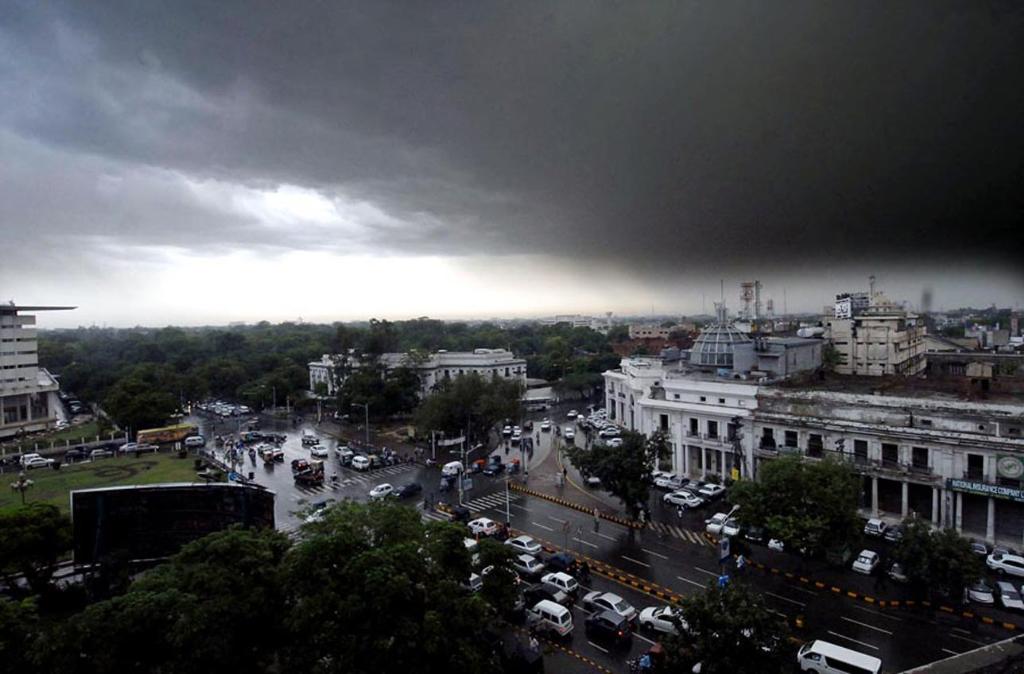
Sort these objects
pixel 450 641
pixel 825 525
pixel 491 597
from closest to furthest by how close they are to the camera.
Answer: pixel 450 641
pixel 491 597
pixel 825 525

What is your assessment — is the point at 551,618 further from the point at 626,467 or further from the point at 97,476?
the point at 97,476

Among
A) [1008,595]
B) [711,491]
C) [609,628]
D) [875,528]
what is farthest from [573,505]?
[1008,595]

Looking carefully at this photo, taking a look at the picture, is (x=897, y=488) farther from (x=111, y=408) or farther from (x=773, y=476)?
(x=111, y=408)

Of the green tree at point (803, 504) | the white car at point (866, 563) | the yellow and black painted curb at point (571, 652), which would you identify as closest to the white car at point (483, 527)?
the yellow and black painted curb at point (571, 652)

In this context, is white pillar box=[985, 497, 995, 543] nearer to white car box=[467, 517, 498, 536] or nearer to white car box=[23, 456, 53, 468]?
white car box=[467, 517, 498, 536]

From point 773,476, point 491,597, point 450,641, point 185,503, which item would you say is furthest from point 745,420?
point 185,503

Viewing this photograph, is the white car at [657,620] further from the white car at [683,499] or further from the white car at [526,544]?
the white car at [683,499]

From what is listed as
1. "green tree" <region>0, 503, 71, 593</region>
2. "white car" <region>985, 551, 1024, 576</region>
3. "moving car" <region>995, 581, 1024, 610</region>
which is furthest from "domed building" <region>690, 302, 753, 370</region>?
"green tree" <region>0, 503, 71, 593</region>
